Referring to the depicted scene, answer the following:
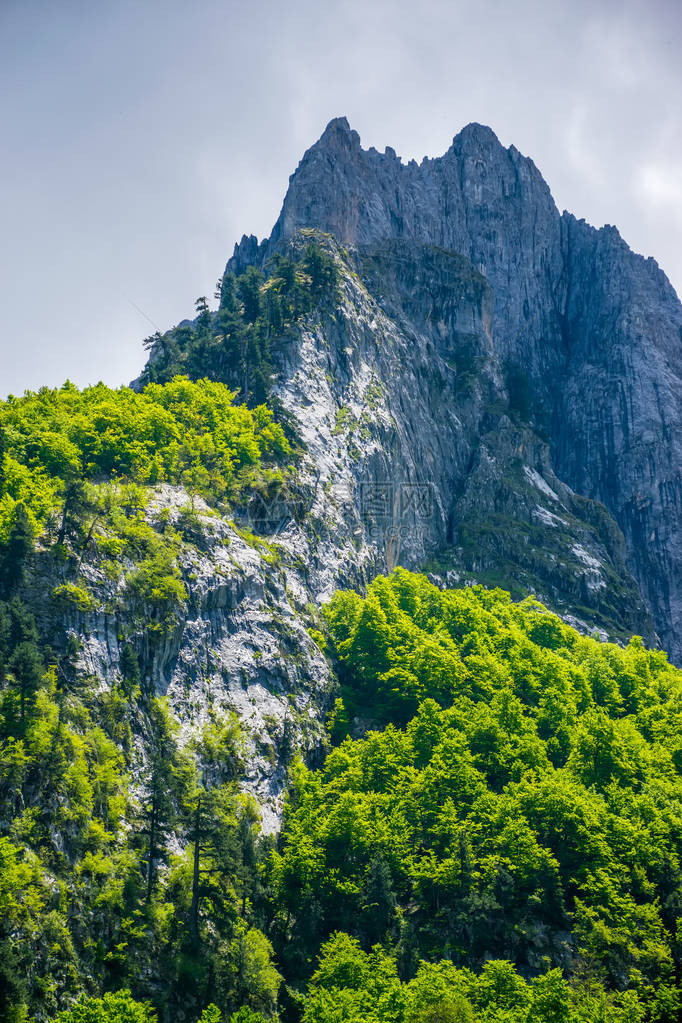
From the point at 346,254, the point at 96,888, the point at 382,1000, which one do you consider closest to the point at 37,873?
the point at 96,888

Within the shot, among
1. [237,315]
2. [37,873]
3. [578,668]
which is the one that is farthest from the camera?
[237,315]

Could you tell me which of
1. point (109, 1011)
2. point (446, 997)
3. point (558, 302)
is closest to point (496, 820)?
point (446, 997)

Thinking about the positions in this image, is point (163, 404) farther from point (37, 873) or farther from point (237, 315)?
point (37, 873)

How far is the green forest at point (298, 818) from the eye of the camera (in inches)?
1713

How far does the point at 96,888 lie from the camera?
4469 centimetres

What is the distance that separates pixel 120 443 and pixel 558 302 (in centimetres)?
12239

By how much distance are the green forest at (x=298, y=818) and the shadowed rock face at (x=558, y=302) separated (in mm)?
71320

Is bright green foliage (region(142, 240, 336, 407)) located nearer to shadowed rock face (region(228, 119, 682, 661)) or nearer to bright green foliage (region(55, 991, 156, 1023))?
shadowed rock face (region(228, 119, 682, 661))

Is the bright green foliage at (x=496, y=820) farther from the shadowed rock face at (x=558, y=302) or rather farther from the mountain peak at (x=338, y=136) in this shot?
the mountain peak at (x=338, y=136)

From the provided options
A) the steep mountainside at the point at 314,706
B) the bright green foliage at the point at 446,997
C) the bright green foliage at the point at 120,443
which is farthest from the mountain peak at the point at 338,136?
the bright green foliage at the point at 446,997

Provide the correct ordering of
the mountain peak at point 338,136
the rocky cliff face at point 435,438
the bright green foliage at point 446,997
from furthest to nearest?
the mountain peak at point 338,136 → the rocky cliff face at point 435,438 → the bright green foliage at point 446,997

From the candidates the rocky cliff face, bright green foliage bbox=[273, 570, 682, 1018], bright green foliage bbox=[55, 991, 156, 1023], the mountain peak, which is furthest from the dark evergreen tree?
the mountain peak

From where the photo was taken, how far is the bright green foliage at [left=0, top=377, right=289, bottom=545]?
58.8 meters

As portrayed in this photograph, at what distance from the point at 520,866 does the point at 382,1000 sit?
14.0 meters
